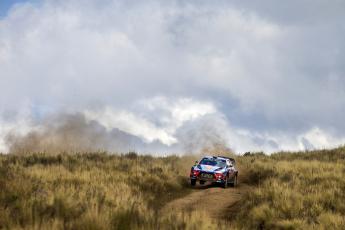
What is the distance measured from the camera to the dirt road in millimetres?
16286

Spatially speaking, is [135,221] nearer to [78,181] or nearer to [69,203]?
[69,203]

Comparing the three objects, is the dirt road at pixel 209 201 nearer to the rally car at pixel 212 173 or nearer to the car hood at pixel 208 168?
the rally car at pixel 212 173

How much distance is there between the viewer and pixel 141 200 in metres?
13.5

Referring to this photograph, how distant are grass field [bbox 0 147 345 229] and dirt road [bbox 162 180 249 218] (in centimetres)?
47

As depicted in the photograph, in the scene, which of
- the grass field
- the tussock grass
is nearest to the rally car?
the grass field

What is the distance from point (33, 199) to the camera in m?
9.96

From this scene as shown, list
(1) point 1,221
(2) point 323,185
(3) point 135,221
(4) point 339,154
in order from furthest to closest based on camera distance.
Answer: (4) point 339,154
(2) point 323,185
(3) point 135,221
(1) point 1,221

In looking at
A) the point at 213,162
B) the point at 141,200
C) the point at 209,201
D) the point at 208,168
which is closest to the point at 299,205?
the point at 209,201

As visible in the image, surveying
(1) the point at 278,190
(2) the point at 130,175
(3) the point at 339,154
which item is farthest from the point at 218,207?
(3) the point at 339,154

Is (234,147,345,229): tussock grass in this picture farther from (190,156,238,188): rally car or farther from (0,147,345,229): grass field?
(190,156,238,188): rally car

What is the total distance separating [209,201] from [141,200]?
19.0 feet

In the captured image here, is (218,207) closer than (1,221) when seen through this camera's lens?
No

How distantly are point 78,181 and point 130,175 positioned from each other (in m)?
4.90

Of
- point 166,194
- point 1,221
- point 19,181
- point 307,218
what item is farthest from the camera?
point 166,194
